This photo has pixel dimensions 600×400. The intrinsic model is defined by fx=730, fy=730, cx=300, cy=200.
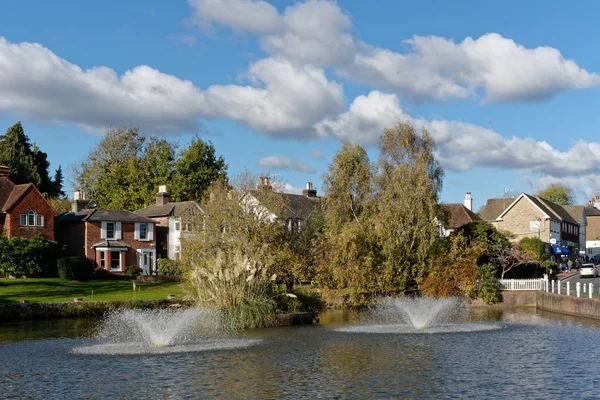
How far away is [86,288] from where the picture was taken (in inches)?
2359

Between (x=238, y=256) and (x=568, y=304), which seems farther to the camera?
(x=568, y=304)

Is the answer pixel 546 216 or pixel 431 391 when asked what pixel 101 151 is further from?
pixel 431 391

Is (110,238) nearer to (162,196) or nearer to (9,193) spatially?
(9,193)

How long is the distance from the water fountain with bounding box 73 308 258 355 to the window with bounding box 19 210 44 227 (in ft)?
115

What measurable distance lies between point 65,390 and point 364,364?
1019 centimetres

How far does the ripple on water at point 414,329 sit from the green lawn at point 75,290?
755 inches

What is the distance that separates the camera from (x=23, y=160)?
353 ft

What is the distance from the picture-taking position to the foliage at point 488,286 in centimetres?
5681

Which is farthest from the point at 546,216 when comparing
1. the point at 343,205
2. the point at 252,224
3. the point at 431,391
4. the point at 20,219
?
→ the point at 431,391

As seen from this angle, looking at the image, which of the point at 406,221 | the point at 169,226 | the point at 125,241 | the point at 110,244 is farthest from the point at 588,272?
the point at 110,244

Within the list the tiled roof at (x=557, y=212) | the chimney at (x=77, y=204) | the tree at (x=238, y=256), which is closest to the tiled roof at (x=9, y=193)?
the chimney at (x=77, y=204)

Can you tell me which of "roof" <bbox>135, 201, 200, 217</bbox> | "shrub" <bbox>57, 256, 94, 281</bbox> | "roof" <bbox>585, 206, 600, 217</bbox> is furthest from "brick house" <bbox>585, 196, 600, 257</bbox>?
"shrub" <bbox>57, 256, 94, 281</bbox>

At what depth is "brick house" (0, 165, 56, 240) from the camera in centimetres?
7000

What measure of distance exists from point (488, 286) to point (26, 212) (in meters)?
44.0
